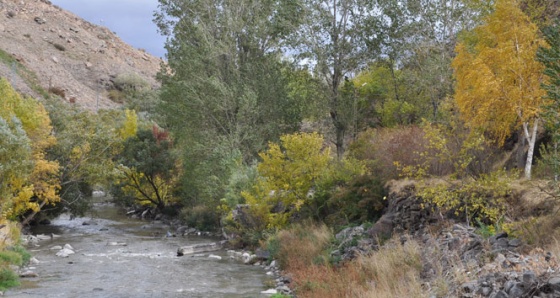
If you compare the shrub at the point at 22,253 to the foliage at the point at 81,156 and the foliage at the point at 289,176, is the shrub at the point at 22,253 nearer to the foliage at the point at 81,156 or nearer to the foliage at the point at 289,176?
the foliage at the point at 81,156

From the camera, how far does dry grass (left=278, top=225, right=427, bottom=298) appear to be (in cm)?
1198

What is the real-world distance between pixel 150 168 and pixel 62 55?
71.8 meters

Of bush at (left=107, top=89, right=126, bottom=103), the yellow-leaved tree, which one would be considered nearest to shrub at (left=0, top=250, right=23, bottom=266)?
the yellow-leaved tree

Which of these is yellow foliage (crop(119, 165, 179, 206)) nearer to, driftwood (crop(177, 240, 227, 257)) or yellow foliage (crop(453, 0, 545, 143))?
driftwood (crop(177, 240, 227, 257))

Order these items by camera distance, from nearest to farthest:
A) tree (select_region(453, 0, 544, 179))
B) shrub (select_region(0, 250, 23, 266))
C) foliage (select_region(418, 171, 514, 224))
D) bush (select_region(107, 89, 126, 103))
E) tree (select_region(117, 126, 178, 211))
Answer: foliage (select_region(418, 171, 514, 224)) → tree (select_region(453, 0, 544, 179)) → shrub (select_region(0, 250, 23, 266)) → tree (select_region(117, 126, 178, 211)) → bush (select_region(107, 89, 126, 103))

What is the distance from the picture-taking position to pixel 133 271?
20578 millimetres

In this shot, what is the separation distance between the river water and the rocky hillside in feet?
160

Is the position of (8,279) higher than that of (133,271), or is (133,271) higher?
(8,279)

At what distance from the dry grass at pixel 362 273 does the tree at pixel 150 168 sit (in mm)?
23074

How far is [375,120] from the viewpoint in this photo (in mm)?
36688

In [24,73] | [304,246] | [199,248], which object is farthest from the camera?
[24,73]

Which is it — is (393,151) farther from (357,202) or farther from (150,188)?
(150,188)

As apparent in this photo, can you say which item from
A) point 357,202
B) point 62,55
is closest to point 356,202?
point 357,202

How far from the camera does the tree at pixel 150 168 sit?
4081 cm
